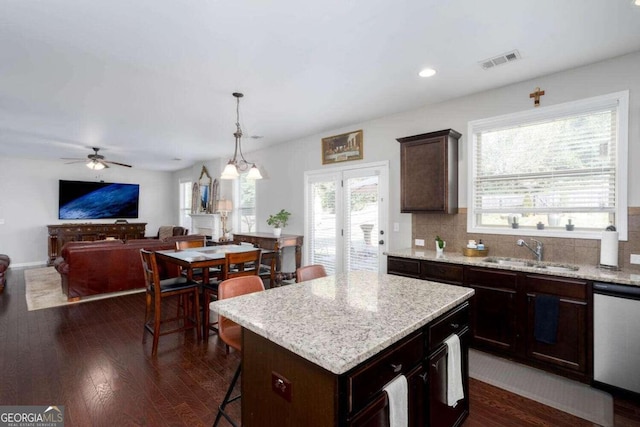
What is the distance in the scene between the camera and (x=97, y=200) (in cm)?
881

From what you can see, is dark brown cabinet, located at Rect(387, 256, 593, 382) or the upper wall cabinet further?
the upper wall cabinet

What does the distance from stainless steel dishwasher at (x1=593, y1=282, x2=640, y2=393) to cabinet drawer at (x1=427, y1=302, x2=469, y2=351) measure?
1.33m

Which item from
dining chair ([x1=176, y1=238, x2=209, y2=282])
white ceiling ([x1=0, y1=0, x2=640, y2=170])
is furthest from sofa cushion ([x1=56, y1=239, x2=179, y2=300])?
white ceiling ([x1=0, y1=0, x2=640, y2=170])

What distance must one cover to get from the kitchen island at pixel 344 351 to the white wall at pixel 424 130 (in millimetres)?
2421

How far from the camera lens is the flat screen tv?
834 centimetres

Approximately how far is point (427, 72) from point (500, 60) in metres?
0.65

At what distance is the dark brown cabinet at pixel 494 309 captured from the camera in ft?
9.43

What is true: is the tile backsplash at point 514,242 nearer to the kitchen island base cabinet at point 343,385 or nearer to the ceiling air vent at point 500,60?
the ceiling air vent at point 500,60

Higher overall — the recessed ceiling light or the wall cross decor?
the recessed ceiling light

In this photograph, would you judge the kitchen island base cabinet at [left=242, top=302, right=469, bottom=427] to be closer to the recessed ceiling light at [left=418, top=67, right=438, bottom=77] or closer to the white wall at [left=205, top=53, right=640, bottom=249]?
the recessed ceiling light at [left=418, top=67, right=438, bottom=77]

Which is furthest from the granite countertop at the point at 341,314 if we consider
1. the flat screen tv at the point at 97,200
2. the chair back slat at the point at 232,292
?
the flat screen tv at the point at 97,200

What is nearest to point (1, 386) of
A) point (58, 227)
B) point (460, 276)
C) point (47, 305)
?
point (47, 305)

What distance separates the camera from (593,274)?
8.22ft

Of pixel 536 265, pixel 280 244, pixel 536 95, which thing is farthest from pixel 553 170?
pixel 280 244
